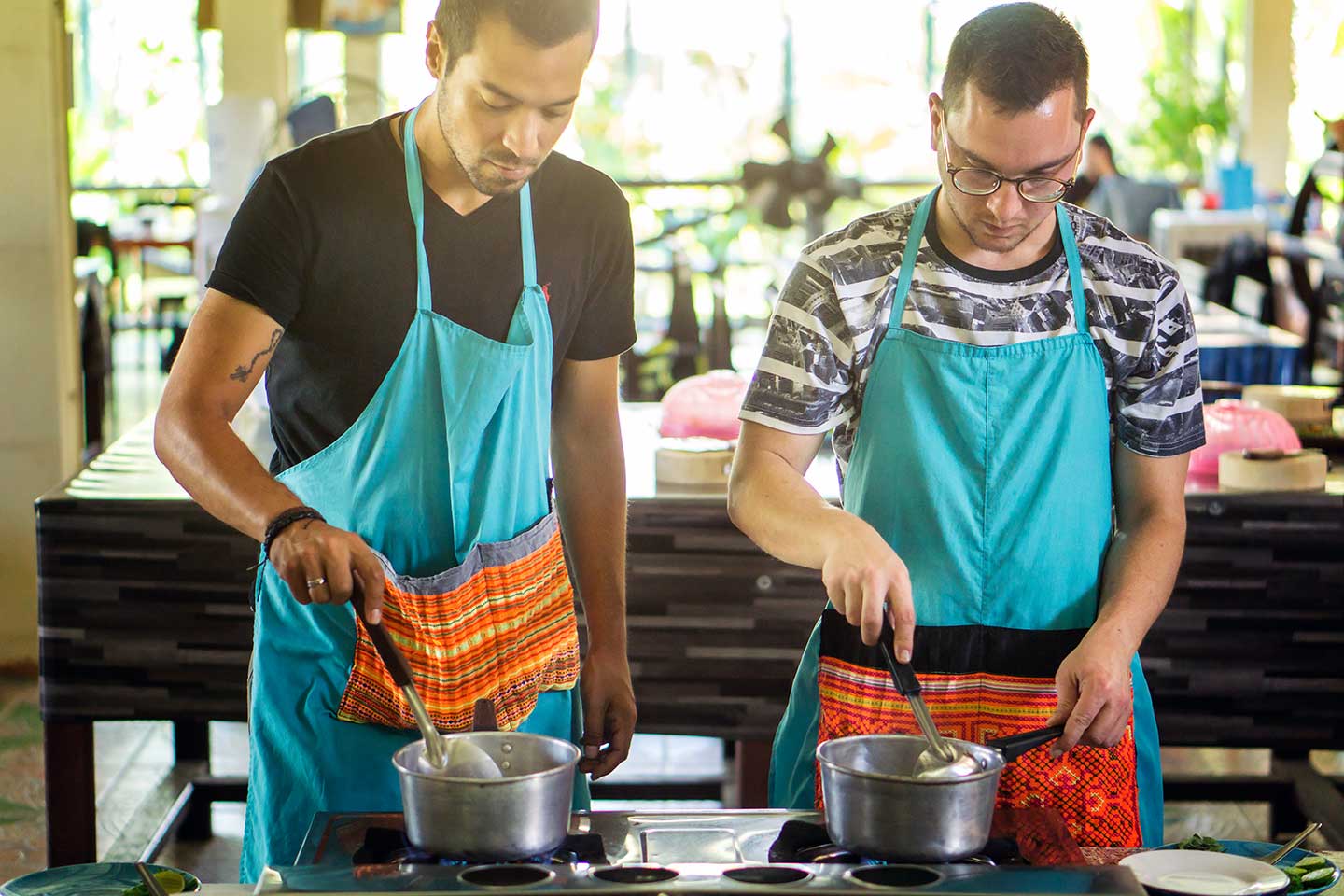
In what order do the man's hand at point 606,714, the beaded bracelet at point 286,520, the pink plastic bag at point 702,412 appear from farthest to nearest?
the pink plastic bag at point 702,412 → the man's hand at point 606,714 → the beaded bracelet at point 286,520

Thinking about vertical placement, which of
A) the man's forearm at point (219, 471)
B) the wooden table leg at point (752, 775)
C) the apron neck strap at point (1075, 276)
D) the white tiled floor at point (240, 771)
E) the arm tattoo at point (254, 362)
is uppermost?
the apron neck strap at point (1075, 276)

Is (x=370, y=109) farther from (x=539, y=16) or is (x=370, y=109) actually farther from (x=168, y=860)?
(x=539, y=16)

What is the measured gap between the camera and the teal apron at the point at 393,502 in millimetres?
1598

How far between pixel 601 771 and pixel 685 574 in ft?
3.43

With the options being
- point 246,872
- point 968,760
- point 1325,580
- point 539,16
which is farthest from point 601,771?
point 1325,580

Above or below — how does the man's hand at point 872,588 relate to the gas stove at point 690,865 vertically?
above

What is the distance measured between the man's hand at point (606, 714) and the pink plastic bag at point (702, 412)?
132cm

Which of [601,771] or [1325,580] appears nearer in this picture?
[601,771]

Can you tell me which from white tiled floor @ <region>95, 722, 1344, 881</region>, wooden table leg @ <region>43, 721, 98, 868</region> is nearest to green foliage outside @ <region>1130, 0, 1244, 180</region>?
white tiled floor @ <region>95, 722, 1344, 881</region>

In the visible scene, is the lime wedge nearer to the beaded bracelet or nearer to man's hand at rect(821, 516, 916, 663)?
the beaded bracelet

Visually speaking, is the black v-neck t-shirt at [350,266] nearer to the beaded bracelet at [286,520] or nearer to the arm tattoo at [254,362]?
the arm tattoo at [254,362]

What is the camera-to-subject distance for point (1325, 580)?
2.71 m

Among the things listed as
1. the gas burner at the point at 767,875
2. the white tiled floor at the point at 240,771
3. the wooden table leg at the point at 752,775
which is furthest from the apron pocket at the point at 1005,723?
the white tiled floor at the point at 240,771

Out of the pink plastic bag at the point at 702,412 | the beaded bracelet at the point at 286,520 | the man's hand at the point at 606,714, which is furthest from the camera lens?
the pink plastic bag at the point at 702,412
